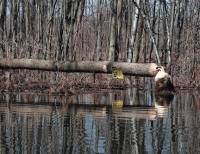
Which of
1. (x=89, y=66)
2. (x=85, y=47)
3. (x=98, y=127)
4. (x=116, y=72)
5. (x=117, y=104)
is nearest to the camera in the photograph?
(x=98, y=127)

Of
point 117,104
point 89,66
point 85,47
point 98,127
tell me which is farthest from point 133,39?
point 98,127

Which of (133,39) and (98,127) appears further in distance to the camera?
(133,39)

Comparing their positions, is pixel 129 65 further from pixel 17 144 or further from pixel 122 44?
pixel 122 44

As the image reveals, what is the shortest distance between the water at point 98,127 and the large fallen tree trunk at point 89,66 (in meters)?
2.91

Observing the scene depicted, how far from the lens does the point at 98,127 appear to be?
985 centimetres

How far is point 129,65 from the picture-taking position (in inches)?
707

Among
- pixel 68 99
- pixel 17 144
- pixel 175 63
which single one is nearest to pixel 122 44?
pixel 175 63

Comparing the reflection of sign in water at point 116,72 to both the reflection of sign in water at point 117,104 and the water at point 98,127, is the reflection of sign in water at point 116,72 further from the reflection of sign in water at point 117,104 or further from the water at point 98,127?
the water at point 98,127

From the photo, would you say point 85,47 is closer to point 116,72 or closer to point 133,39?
point 133,39

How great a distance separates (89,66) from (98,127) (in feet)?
27.5

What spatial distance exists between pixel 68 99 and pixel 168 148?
8228 millimetres

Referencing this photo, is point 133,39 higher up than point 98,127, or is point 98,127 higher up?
point 133,39

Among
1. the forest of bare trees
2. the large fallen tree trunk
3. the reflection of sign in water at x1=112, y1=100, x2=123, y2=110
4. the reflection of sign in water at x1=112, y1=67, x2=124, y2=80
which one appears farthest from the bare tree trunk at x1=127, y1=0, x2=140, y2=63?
the reflection of sign in water at x1=112, y1=100, x2=123, y2=110

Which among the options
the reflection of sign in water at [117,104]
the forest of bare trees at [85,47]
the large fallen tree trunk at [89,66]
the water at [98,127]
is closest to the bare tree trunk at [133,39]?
the forest of bare trees at [85,47]
